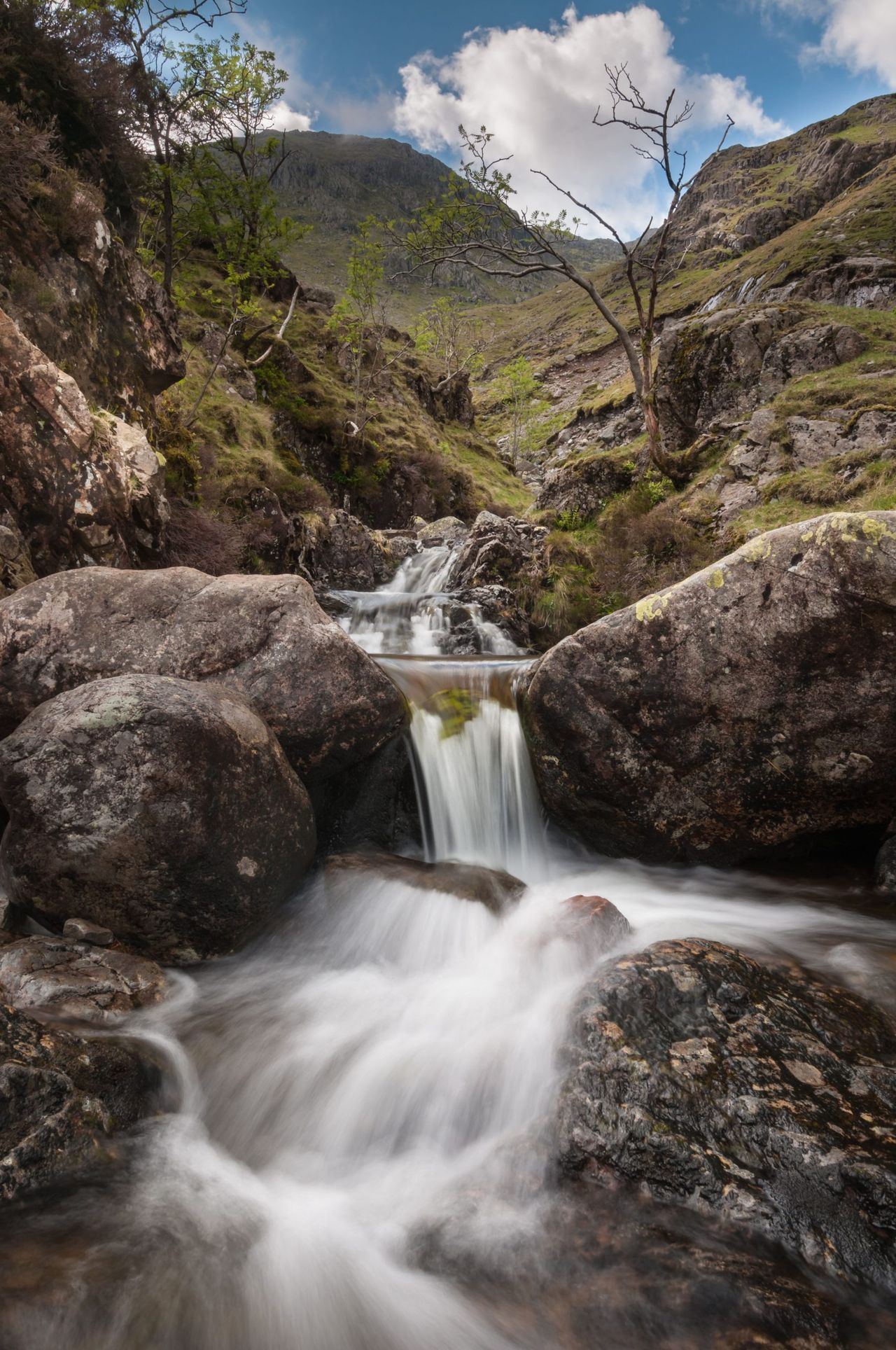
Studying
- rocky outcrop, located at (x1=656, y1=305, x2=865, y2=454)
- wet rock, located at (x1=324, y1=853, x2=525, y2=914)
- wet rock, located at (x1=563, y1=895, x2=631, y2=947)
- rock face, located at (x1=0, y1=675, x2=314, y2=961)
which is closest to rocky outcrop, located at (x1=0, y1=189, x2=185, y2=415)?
rock face, located at (x1=0, y1=675, x2=314, y2=961)

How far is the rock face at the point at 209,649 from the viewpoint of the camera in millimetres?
6191

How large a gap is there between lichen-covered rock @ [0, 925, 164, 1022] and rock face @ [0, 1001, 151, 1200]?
23.4 inches

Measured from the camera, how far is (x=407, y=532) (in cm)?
2483

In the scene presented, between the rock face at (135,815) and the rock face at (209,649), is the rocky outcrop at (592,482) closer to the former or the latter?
the rock face at (209,649)

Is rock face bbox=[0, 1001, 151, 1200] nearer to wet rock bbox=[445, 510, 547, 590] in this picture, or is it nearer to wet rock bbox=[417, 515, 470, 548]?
wet rock bbox=[445, 510, 547, 590]

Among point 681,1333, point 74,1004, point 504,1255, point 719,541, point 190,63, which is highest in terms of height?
point 190,63

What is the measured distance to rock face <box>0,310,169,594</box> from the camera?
7.42m

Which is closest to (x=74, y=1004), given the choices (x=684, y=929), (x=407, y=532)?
(x=684, y=929)

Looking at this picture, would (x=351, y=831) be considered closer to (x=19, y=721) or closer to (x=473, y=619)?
(x=19, y=721)

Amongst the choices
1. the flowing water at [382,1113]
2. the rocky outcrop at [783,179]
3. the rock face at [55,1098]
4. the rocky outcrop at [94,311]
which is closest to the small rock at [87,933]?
the flowing water at [382,1113]

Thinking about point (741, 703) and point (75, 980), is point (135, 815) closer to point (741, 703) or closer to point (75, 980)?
point (75, 980)

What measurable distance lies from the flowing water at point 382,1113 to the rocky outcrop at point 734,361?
38.7 ft

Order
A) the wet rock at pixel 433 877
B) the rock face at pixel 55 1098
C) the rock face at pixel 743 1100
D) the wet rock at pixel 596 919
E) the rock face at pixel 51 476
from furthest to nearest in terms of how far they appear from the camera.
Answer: the rock face at pixel 51 476 < the wet rock at pixel 433 877 < the wet rock at pixel 596 919 < the rock face at pixel 55 1098 < the rock face at pixel 743 1100

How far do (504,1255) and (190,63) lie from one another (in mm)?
24828
